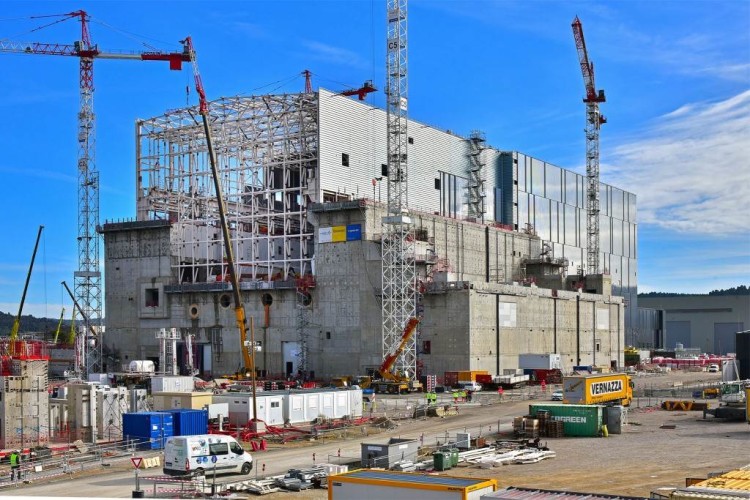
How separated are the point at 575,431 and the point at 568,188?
109535mm

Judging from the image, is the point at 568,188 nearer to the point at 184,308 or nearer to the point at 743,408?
the point at 184,308

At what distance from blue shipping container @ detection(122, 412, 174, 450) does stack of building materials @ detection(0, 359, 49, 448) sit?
4.75 metres

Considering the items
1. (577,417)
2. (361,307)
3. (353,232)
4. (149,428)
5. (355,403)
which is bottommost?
(355,403)

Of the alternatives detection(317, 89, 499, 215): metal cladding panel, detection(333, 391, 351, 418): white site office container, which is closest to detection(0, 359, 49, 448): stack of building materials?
detection(333, 391, 351, 418): white site office container

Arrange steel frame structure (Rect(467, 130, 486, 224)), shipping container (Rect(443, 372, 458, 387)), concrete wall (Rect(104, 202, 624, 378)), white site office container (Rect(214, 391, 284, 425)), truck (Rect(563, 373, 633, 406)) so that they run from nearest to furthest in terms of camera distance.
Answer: white site office container (Rect(214, 391, 284, 425))
truck (Rect(563, 373, 633, 406))
shipping container (Rect(443, 372, 458, 387))
concrete wall (Rect(104, 202, 624, 378))
steel frame structure (Rect(467, 130, 486, 224))

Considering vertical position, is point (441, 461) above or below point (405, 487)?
below

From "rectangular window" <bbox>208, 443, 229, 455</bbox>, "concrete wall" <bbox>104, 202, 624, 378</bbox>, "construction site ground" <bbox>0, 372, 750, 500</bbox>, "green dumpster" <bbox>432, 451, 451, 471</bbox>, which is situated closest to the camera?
"construction site ground" <bbox>0, 372, 750, 500</bbox>

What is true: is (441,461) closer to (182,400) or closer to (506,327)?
(182,400)

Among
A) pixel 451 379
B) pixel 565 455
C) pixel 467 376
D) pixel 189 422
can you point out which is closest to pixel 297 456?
pixel 189 422

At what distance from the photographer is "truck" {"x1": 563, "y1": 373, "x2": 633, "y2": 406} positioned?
60469 millimetres

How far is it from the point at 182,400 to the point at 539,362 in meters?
53.3

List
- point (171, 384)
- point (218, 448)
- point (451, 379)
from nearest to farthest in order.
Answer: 1. point (218, 448)
2. point (171, 384)
3. point (451, 379)

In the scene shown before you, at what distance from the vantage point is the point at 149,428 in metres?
48.3

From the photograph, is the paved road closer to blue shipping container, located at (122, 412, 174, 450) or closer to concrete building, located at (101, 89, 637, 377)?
blue shipping container, located at (122, 412, 174, 450)
